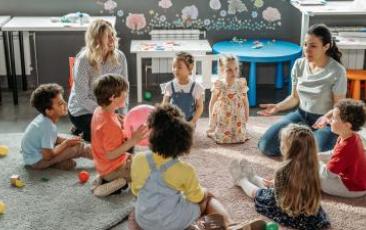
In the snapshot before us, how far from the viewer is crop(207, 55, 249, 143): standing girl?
12.4 ft

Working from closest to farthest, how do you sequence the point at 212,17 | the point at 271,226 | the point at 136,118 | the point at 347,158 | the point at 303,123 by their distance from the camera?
the point at 271,226 → the point at 347,158 → the point at 136,118 → the point at 303,123 → the point at 212,17

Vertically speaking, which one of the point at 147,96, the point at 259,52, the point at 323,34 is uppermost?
the point at 323,34

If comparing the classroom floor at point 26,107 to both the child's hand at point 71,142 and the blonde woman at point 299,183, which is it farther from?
the blonde woman at point 299,183

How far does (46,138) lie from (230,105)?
3.96ft

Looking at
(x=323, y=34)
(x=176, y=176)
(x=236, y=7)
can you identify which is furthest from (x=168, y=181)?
(x=236, y=7)

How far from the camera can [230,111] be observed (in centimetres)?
380

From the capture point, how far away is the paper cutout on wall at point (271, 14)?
511cm

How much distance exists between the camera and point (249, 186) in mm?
3072

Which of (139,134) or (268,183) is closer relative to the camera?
(139,134)

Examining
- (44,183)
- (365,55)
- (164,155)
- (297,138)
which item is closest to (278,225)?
(297,138)

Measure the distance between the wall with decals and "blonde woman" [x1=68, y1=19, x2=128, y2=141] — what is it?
1.31 m

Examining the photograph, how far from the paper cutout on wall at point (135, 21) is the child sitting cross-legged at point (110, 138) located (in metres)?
2.05

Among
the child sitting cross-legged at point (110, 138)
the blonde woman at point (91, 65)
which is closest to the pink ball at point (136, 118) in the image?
the child sitting cross-legged at point (110, 138)

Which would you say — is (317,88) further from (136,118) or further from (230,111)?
(136,118)
